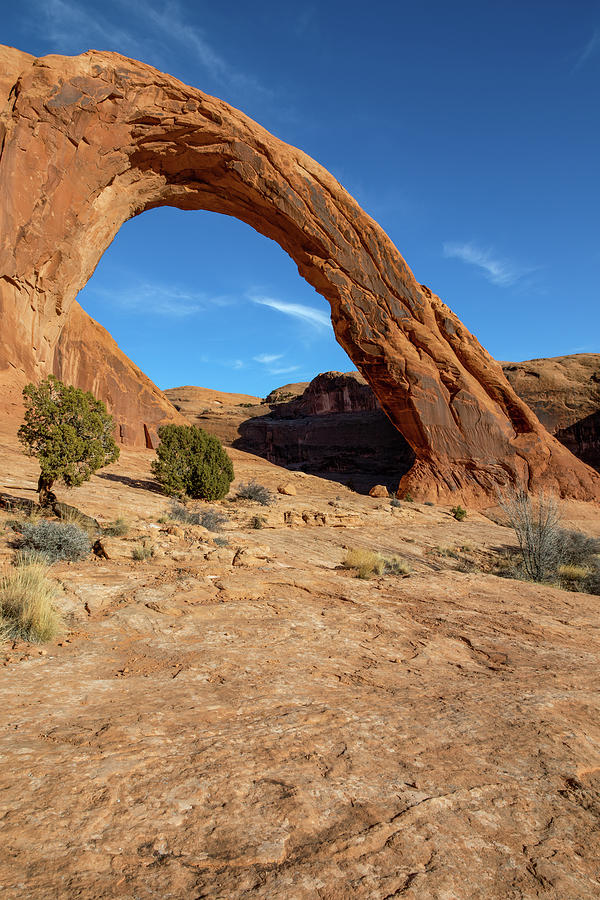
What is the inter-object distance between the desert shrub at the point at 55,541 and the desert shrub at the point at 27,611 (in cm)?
174

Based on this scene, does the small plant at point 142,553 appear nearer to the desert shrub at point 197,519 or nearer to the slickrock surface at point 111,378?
the desert shrub at point 197,519

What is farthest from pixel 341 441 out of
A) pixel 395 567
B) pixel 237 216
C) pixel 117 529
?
pixel 117 529

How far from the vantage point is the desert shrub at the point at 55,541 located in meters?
5.67

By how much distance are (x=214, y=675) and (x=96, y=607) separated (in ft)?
6.08

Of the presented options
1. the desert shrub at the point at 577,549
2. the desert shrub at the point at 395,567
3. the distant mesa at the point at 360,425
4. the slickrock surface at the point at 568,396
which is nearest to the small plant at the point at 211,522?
the desert shrub at the point at 395,567

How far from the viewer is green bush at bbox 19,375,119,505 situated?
26.7 feet

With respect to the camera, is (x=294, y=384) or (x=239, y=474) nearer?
(x=239, y=474)

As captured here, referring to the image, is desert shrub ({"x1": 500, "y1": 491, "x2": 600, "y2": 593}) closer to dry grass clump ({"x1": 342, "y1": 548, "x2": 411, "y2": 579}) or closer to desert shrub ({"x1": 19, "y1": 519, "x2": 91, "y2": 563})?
dry grass clump ({"x1": 342, "y1": 548, "x2": 411, "y2": 579})

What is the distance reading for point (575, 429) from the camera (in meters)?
28.0

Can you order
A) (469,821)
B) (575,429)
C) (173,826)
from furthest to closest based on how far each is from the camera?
1. (575,429)
2. (469,821)
3. (173,826)

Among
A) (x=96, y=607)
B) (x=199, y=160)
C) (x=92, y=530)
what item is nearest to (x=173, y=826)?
(x=96, y=607)

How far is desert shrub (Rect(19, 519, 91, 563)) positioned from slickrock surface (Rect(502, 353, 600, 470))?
95.5ft

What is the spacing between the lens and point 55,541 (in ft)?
19.0

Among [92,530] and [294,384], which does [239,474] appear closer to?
[92,530]
